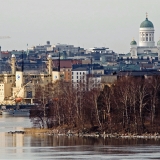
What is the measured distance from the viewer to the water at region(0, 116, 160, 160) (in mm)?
55375

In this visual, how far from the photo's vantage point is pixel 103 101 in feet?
227

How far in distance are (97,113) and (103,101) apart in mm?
1409

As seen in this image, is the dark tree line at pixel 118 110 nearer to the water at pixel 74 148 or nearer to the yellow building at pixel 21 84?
the water at pixel 74 148

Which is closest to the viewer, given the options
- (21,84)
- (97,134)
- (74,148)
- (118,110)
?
(74,148)

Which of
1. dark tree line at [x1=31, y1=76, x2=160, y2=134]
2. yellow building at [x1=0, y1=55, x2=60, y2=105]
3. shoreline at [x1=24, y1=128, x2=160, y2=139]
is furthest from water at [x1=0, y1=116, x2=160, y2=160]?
yellow building at [x1=0, y1=55, x2=60, y2=105]

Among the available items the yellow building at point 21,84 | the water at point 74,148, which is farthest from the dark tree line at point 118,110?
the yellow building at point 21,84

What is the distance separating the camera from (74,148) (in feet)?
196

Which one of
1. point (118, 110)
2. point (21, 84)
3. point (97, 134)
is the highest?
point (21, 84)

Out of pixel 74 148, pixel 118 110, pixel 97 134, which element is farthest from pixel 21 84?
pixel 74 148

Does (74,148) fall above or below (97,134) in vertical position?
below

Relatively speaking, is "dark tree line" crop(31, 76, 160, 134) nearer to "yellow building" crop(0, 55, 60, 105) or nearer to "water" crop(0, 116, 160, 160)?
"water" crop(0, 116, 160, 160)

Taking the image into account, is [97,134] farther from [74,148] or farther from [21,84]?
[21,84]

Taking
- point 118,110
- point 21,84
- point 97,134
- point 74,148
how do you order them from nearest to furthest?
point 74,148 → point 97,134 → point 118,110 → point 21,84

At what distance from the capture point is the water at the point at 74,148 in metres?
55.4
